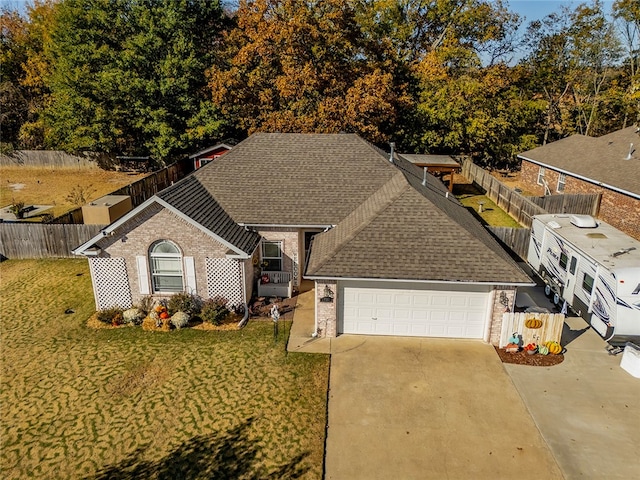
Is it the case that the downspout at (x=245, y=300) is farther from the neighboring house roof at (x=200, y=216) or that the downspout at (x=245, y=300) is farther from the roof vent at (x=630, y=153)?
the roof vent at (x=630, y=153)

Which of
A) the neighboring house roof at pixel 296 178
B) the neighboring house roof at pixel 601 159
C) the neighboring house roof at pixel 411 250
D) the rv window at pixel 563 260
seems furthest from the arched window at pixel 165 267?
→ the neighboring house roof at pixel 601 159

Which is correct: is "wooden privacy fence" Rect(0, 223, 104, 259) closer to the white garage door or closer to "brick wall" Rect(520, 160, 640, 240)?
the white garage door

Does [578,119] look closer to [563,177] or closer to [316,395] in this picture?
[563,177]

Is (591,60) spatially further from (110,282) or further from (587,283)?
(110,282)

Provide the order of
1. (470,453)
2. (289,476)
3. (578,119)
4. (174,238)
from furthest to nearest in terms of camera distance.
→ (578,119) < (174,238) < (470,453) < (289,476)

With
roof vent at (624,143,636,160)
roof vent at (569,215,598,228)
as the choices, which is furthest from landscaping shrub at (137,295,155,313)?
roof vent at (624,143,636,160)

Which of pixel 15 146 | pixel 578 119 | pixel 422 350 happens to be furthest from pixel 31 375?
pixel 578 119
